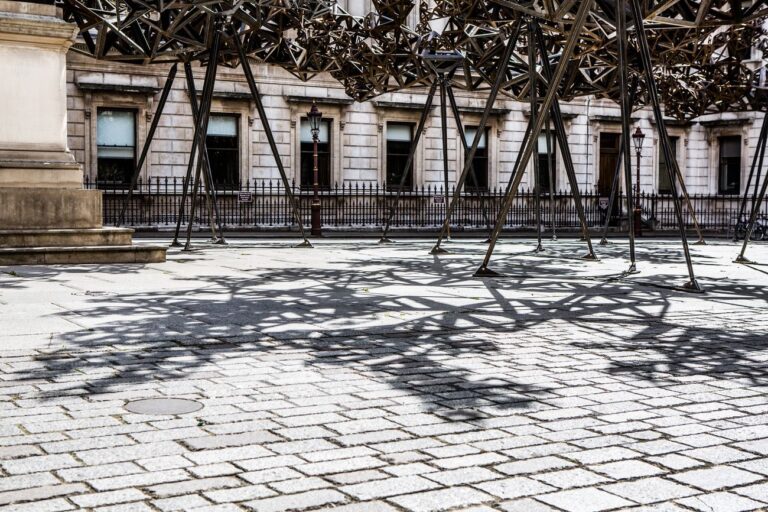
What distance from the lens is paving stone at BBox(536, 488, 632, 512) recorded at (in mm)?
3635

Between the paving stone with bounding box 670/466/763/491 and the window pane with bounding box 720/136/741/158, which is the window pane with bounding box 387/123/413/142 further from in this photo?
the paving stone with bounding box 670/466/763/491

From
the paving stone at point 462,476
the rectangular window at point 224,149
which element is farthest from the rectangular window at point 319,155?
the paving stone at point 462,476

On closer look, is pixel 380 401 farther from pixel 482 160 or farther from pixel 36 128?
pixel 482 160

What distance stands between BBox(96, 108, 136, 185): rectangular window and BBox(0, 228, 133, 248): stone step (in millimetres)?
19359

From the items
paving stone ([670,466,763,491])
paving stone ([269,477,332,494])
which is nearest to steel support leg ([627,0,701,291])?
paving stone ([670,466,763,491])

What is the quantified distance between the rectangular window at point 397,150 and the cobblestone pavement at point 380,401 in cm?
2824

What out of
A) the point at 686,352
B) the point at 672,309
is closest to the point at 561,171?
the point at 672,309

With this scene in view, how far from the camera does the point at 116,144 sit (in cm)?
3391

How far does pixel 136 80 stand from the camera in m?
33.6

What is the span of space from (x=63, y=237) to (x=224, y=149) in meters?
21.9

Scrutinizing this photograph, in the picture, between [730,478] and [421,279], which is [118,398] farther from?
[421,279]

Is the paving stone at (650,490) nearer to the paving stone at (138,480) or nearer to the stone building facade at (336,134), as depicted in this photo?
the paving stone at (138,480)

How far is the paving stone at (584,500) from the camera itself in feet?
11.9

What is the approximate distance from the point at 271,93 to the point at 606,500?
1315 inches
